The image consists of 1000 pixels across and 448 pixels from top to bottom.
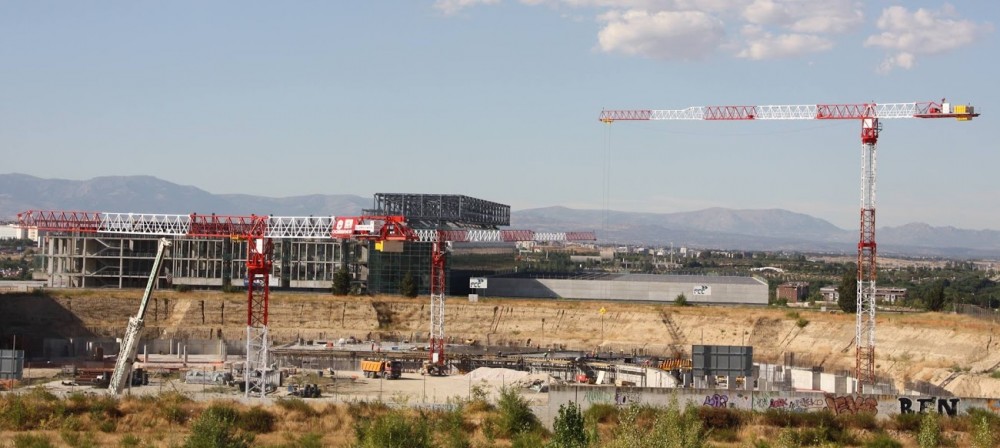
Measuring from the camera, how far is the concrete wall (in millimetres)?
55594

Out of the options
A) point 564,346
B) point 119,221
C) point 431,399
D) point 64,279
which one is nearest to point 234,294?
point 119,221

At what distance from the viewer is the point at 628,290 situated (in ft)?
385

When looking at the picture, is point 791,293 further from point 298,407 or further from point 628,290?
point 298,407

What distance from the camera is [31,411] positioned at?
178 feet

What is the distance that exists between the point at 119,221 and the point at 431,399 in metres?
49.8

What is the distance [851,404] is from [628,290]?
201 feet

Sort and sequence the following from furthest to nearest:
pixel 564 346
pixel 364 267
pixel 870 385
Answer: pixel 364 267 < pixel 564 346 < pixel 870 385

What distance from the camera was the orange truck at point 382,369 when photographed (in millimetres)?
77750

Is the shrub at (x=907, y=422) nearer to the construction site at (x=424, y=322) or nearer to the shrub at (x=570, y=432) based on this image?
the construction site at (x=424, y=322)

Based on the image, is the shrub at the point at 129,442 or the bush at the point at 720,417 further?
the bush at the point at 720,417

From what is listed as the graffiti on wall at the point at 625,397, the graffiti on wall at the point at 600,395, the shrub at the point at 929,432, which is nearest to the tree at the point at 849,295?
the shrub at the point at 929,432

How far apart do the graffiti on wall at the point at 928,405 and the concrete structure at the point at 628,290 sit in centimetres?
6006

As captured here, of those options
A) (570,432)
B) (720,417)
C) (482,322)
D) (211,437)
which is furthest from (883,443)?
(482,322)

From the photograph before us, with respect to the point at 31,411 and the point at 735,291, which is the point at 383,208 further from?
the point at 31,411
